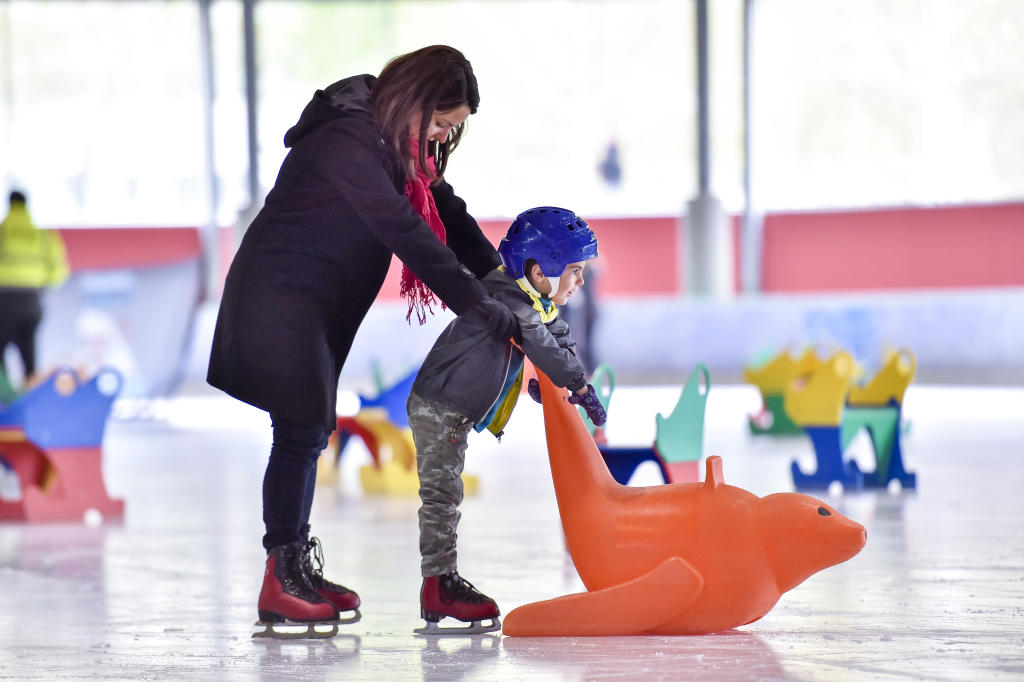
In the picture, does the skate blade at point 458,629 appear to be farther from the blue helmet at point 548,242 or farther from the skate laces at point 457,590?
the blue helmet at point 548,242

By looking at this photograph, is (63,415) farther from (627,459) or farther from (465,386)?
(465,386)

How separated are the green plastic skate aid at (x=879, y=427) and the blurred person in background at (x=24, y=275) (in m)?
5.18

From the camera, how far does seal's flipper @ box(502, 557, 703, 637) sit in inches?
117

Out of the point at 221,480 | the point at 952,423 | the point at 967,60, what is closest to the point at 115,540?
the point at 221,480

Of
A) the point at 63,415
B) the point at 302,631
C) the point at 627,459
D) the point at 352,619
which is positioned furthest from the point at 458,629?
the point at 63,415

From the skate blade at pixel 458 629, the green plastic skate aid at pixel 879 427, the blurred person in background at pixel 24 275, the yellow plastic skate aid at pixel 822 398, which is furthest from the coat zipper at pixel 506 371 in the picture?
the blurred person in background at pixel 24 275

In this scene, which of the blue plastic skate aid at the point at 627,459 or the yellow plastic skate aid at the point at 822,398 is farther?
the yellow plastic skate aid at the point at 822,398

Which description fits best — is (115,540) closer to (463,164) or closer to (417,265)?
(417,265)

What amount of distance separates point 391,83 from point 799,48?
1560cm

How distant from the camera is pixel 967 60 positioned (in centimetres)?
1702

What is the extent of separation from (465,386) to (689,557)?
0.62 metres

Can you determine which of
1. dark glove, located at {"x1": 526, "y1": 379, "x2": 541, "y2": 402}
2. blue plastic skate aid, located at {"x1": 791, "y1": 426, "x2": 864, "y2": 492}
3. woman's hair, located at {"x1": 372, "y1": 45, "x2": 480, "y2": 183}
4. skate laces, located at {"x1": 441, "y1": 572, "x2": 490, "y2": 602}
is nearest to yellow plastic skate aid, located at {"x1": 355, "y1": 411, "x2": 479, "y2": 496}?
blue plastic skate aid, located at {"x1": 791, "y1": 426, "x2": 864, "y2": 492}

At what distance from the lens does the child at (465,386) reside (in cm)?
309

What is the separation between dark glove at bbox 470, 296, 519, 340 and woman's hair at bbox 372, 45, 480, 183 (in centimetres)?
33
